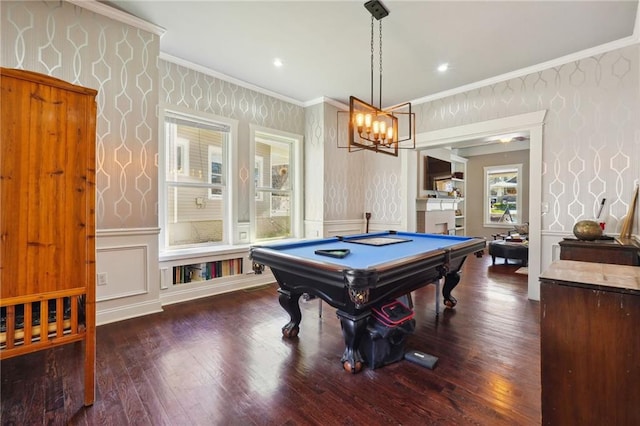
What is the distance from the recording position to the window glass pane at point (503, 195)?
8.16m

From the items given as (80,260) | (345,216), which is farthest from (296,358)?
(345,216)

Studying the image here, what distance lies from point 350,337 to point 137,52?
11.0 feet

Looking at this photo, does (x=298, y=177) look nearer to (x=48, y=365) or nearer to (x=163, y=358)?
(x=163, y=358)

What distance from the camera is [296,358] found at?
2189 millimetres

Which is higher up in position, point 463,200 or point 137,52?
point 137,52

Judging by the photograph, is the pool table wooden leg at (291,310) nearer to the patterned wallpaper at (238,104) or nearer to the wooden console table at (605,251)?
the patterned wallpaper at (238,104)

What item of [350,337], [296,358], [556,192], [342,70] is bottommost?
[296,358]

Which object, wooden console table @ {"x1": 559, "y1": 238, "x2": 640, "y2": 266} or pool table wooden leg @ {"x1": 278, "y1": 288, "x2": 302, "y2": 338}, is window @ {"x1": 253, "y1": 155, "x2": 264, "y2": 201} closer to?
pool table wooden leg @ {"x1": 278, "y1": 288, "x2": 302, "y2": 338}

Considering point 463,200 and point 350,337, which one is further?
point 463,200

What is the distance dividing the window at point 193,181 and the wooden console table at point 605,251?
13.3ft

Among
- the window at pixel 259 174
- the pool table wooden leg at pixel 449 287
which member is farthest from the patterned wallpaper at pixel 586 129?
the window at pixel 259 174

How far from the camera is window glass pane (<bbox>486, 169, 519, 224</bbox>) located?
8156mm

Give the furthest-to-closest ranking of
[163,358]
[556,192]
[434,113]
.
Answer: [434,113] → [556,192] → [163,358]

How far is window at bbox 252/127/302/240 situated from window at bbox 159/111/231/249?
1.72 ft
